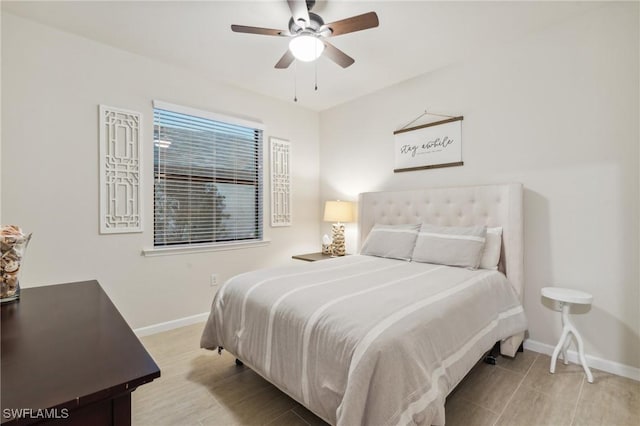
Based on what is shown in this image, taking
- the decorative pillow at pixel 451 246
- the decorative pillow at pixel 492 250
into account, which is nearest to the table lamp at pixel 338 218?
the decorative pillow at pixel 451 246

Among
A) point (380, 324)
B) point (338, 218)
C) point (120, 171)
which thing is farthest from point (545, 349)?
point (120, 171)

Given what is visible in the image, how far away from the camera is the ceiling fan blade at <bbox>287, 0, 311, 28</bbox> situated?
1863mm

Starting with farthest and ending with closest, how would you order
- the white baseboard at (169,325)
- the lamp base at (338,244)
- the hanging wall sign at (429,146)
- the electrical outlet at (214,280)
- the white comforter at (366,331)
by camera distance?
the lamp base at (338,244) → the electrical outlet at (214,280) → the hanging wall sign at (429,146) → the white baseboard at (169,325) → the white comforter at (366,331)

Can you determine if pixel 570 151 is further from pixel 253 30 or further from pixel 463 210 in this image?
pixel 253 30

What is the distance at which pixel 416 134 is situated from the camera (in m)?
3.24

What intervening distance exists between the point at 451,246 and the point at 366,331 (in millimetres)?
1523

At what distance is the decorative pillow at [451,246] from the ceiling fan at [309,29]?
65.8 inches

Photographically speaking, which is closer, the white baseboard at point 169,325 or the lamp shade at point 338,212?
the white baseboard at point 169,325

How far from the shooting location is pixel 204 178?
3258 mm

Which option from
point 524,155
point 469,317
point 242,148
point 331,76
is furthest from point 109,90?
point 524,155

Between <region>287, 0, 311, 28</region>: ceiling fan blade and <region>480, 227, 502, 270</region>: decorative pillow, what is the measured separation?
216cm

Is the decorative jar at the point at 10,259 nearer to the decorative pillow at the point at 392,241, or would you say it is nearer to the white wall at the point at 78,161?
the white wall at the point at 78,161

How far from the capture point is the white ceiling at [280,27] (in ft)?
7.02

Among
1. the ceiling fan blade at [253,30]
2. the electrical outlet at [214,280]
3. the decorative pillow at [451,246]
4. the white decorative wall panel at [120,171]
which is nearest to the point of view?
the ceiling fan blade at [253,30]
